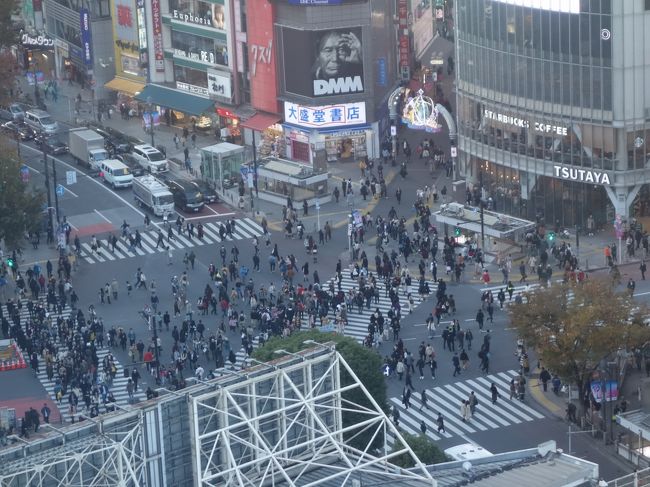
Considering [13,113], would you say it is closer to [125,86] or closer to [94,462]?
[125,86]

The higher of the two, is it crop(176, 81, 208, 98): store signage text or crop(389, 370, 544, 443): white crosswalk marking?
crop(176, 81, 208, 98): store signage text

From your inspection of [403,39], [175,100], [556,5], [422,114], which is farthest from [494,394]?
[175,100]

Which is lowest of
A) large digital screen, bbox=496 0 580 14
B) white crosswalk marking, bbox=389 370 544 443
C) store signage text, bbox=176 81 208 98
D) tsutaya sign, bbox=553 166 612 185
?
white crosswalk marking, bbox=389 370 544 443

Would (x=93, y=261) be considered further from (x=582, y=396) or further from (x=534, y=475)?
(x=534, y=475)

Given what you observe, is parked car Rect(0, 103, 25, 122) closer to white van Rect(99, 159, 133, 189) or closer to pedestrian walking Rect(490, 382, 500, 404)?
white van Rect(99, 159, 133, 189)

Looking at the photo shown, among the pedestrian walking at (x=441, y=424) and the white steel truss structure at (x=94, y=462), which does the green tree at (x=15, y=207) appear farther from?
the white steel truss structure at (x=94, y=462)

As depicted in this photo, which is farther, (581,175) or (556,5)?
(581,175)

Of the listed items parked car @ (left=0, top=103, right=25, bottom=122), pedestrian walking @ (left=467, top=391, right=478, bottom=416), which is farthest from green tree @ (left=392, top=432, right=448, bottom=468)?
parked car @ (left=0, top=103, right=25, bottom=122)
